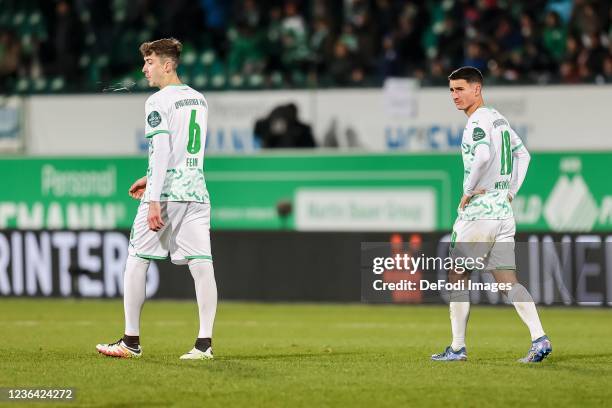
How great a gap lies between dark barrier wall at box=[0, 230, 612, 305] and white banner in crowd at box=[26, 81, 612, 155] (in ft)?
8.46

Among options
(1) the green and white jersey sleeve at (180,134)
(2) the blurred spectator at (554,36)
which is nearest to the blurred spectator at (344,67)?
(2) the blurred spectator at (554,36)

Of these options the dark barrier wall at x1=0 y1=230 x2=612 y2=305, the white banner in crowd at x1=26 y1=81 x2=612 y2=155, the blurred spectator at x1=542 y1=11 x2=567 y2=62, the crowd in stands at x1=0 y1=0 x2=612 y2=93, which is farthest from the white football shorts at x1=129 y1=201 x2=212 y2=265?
the blurred spectator at x1=542 y1=11 x2=567 y2=62

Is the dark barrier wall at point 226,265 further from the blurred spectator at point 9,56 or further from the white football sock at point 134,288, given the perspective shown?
the white football sock at point 134,288

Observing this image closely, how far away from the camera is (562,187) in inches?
736

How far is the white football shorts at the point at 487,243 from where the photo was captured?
993 cm

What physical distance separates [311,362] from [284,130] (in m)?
10.4

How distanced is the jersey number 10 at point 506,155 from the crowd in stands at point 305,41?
9711 mm

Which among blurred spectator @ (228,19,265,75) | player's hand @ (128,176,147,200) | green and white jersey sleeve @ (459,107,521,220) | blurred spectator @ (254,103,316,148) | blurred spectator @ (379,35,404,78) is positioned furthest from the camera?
blurred spectator @ (228,19,265,75)

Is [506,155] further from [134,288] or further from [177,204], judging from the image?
[134,288]

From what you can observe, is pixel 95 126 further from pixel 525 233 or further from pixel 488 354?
pixel 488 354

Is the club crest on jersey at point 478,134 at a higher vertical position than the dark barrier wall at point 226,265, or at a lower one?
Result: higher

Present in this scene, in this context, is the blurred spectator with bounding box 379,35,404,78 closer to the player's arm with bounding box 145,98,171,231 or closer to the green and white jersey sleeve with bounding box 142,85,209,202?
the green and white jersey sleeve with bounding box 142,85,209,202

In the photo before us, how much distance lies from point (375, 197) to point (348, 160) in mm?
666

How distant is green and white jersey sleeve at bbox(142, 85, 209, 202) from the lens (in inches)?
393
